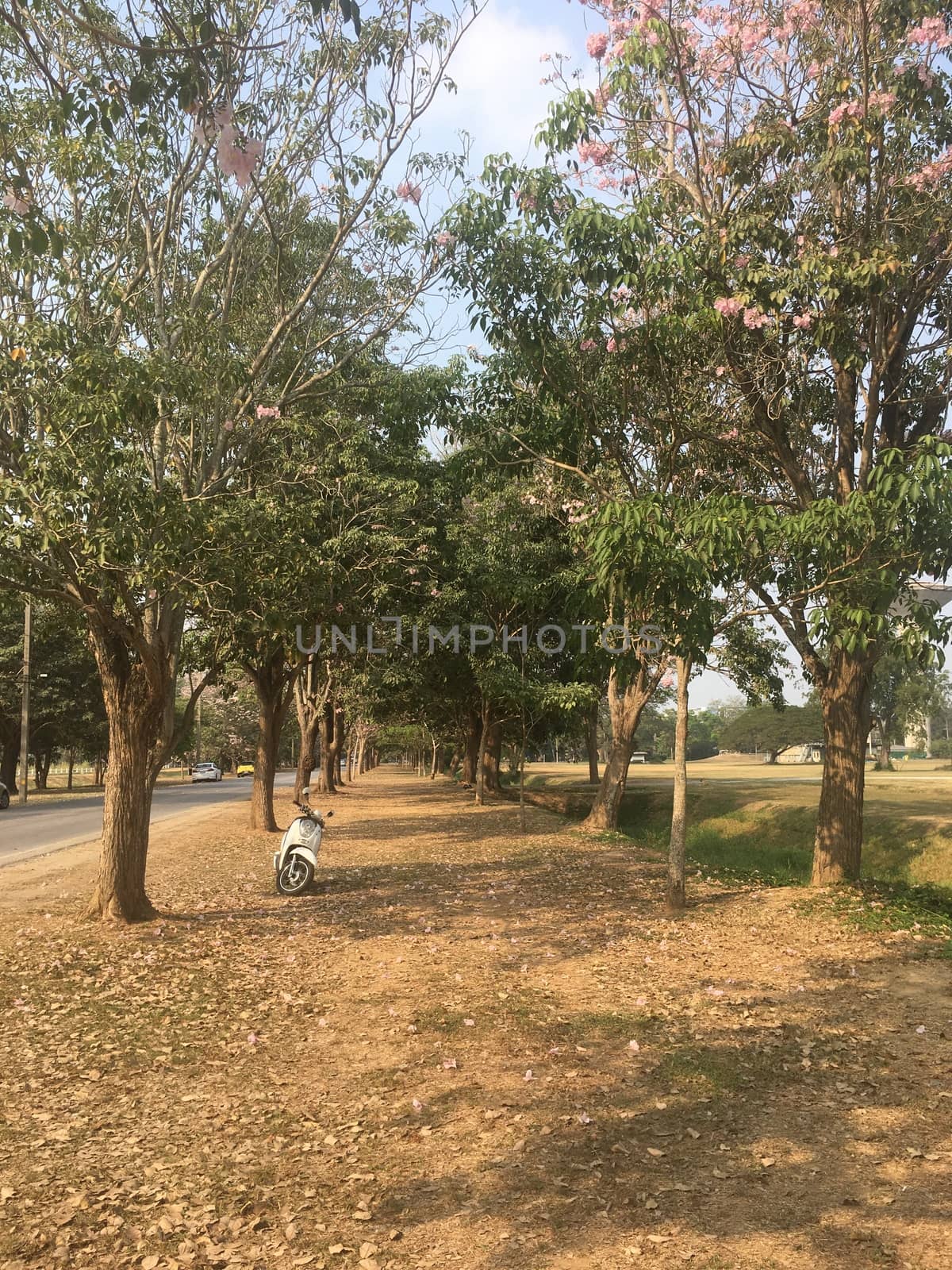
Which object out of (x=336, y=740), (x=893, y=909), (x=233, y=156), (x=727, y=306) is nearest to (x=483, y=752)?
(x=336, y=740)

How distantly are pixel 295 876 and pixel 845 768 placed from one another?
286 inches

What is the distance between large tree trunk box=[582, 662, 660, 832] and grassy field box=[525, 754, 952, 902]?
1.13 metres

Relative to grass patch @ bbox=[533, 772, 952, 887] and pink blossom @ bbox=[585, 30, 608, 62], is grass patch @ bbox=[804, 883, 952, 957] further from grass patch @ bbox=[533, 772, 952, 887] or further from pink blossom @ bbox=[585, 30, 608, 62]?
pink blossom @ bbox=[585, 30, 608, 62]

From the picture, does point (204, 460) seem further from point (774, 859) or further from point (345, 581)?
point (774, 859)

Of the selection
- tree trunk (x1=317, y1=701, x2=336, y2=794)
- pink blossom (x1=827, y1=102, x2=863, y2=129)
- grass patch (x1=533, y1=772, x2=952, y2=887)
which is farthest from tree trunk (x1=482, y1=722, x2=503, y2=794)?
pink blossom (x1=827, y1=102, x2=863, y2=129)

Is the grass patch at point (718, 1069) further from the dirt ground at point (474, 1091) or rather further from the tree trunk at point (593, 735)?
the tree trunk at point (593, 735)

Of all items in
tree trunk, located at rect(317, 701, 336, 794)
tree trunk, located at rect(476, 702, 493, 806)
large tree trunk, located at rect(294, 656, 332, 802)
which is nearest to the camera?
large tree trunk, located at rect(294, 656, 332, 802)

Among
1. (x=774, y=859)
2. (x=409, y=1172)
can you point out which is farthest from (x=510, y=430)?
(x=774, y=859)

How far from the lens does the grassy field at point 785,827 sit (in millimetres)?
21141

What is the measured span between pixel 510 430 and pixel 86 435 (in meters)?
6.39

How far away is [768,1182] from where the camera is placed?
4289mm

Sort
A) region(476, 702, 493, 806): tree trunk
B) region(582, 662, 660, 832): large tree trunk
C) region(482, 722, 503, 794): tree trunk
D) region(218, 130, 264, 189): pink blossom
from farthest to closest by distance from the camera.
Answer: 1. region(482, 722, 503, 794): tree trunk
2. region(476, 702, 493, 806): tree trunk
3. region(582, 662, 660, 832): large tree trunk
4. region(218, 130, 264, 189): pink blossom

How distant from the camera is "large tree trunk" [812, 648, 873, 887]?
37.8 feet

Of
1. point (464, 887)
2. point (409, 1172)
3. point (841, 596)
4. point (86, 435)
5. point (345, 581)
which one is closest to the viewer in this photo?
point (409, 1172)
